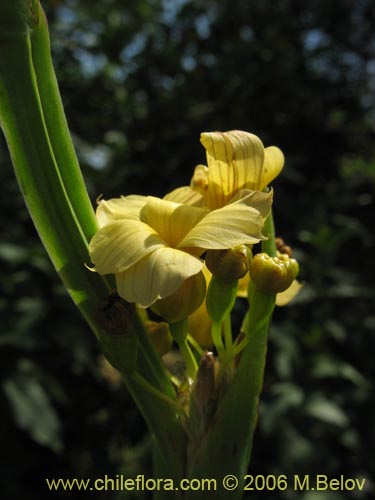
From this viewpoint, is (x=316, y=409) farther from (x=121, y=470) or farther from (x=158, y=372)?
(x=158, y=372)

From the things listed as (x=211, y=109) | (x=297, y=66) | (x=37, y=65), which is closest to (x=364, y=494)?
(x=211, y=109)

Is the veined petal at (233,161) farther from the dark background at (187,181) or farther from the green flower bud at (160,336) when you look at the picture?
the dark background at (187,181)

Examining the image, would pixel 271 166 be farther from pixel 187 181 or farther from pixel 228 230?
pixel 187 181

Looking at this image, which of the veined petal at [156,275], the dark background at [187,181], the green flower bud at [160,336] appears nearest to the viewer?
the veined petal at [156,275]

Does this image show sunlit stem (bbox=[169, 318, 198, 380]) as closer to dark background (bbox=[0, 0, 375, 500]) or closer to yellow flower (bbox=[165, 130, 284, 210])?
yellow flower (bbox=[165, 130, 284, 210])

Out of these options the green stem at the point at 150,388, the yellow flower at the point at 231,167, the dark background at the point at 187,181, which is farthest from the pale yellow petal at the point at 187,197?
the dark background at the point at 187,181

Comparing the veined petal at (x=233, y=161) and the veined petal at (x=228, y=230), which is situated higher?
the veined petal at (x=233, y=161)

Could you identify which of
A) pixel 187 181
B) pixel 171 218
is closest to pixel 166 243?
pixel 171 218
